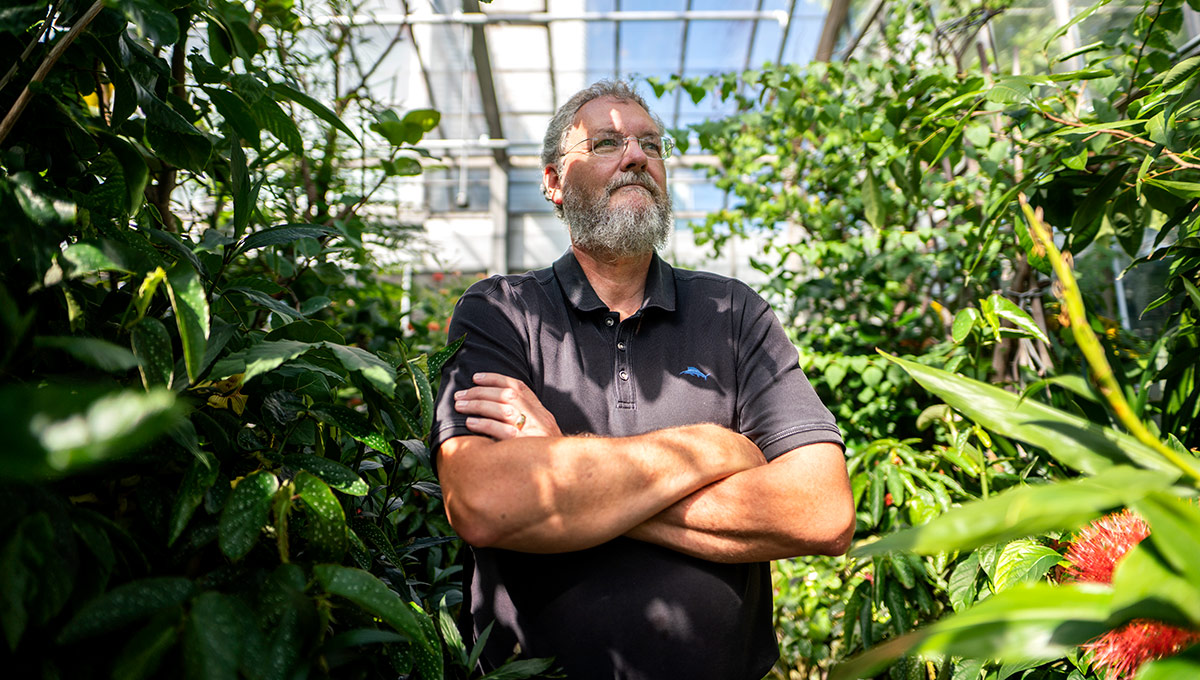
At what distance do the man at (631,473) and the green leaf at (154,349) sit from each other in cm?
54

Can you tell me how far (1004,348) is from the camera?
223 cm

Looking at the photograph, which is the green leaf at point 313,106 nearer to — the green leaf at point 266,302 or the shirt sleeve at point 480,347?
the green leaf at point 266,302

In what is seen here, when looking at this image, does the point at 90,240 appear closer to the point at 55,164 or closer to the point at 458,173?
the point at 55,164

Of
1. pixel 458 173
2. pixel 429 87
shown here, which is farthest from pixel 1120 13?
pixel 458 173

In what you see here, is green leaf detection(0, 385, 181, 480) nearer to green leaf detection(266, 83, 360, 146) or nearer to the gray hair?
green leaf detection(266, 83, 360, 146)

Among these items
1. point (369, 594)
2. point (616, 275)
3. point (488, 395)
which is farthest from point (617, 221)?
point (369, 594)

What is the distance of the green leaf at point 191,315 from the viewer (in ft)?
2.11

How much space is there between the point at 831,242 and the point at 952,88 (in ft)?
3.06

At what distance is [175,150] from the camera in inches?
38.1

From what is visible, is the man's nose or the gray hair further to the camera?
the gray hair

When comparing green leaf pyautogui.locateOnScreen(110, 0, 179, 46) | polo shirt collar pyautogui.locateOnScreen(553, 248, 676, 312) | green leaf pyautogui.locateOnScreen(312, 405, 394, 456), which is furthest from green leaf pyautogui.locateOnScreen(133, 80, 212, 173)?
polo shirt collar pyautogui.locateOnScreen(553, 248, 676, 312)

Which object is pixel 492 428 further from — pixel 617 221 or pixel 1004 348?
pixel 1004 348

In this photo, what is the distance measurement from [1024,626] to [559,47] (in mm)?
8478

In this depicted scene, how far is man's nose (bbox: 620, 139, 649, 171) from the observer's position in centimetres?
181
